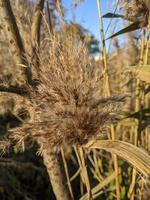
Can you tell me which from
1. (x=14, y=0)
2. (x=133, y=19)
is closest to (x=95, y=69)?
(x=133, y=19)

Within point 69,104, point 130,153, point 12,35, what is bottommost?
point 130,153

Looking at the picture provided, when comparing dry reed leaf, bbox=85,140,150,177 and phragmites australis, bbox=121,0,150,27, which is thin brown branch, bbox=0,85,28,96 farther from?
phragmites australis, bbox=121,0,150,27

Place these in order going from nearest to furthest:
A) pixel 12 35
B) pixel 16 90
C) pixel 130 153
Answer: pixel 130 153 → pixel 16 90 → pixel 12 35

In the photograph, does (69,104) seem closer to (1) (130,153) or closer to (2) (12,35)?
(1) (130,153)

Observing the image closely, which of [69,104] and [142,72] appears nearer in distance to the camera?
[69,104]

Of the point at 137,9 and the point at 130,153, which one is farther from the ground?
the point at 137,9

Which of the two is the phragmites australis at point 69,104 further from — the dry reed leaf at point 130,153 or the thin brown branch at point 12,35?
the thin brown branch at point 12,35

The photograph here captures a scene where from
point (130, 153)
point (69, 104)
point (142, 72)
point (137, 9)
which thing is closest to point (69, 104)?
point (69, 104)

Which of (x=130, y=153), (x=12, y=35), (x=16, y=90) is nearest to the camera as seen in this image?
(x=130, y=153)
